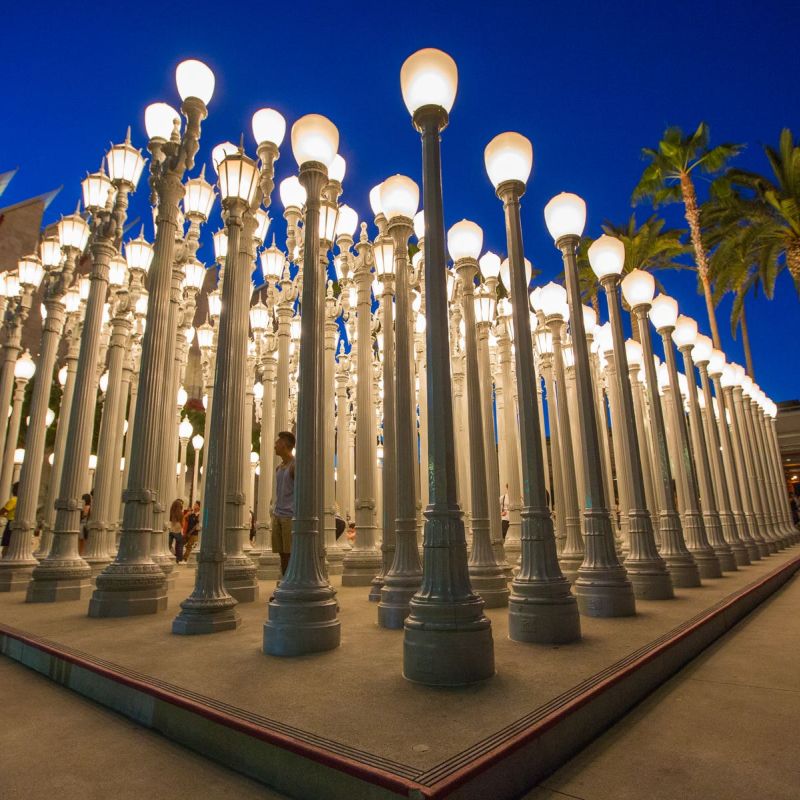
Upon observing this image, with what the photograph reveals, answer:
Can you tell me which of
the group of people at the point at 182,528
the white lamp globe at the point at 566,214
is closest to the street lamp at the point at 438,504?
the white lamp globe at the point at 566,214

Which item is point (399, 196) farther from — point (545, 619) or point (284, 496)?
point (545, 619)

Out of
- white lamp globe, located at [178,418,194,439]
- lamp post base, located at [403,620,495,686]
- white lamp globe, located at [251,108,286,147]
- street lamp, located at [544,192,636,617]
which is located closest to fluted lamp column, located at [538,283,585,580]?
street lamp, located at [544,192,636,617]

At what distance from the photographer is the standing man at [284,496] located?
8.27 metres

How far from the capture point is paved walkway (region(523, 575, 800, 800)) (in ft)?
8.57

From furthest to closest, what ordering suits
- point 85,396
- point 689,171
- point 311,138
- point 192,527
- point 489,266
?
point 689,171
point 192,527
point 489,266
point 85,396
point 311,138

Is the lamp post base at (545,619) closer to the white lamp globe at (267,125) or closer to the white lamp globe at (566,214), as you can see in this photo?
the white lamp globe at (566,214)

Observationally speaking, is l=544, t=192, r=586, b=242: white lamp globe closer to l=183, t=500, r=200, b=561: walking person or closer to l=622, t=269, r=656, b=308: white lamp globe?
l=622, t=269, r=656, b=308: white lamp globe

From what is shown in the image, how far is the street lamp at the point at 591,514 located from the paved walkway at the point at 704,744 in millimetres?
1422

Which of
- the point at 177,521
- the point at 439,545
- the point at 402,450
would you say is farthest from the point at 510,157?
the point at 177,521

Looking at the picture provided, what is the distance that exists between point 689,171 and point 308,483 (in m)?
28.8

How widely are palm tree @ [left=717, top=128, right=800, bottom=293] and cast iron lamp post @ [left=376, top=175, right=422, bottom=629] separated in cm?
2239

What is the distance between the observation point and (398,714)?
3189mm

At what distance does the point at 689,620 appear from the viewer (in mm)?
5707

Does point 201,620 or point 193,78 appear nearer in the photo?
point 201,620
